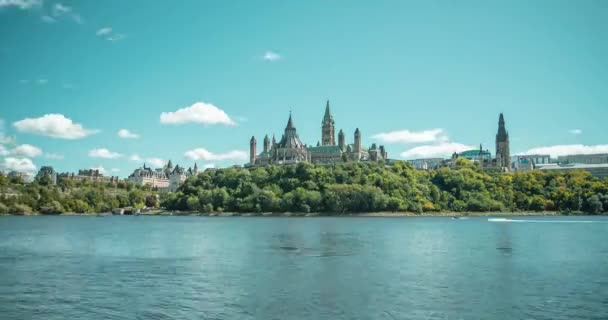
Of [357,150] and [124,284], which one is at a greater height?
[357,150]

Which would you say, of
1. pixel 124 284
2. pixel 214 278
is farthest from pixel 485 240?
pixel 124 284

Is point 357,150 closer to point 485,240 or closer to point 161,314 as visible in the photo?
point 485,240

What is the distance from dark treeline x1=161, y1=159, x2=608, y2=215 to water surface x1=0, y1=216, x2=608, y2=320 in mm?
73345

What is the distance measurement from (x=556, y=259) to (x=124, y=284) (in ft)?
98.6

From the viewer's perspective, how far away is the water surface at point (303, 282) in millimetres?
22062

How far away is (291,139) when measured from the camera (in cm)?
18738

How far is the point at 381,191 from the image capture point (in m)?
122

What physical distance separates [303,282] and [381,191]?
95.5m

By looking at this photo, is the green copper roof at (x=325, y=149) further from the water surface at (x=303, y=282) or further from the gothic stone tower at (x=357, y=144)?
the water surface at (x=303, y=282)

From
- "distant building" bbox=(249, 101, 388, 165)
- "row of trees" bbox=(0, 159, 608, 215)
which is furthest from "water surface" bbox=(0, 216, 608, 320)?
"distant building" bbox=(249, 101, 388, 165)

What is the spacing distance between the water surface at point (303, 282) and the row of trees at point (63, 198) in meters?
90.6

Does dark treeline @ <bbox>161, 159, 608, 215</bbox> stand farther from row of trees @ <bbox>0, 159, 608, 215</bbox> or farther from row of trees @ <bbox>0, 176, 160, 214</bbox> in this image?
row of trees @ <bbox>0, 176, 160, 214</bbox>

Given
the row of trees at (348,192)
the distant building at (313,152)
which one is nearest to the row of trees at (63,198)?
the row of trees at (348,192)

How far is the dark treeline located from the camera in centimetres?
12162
